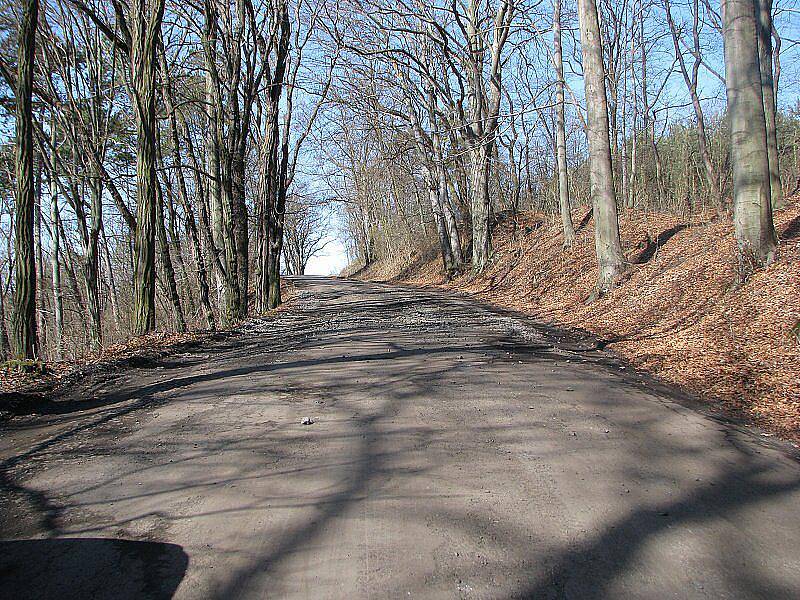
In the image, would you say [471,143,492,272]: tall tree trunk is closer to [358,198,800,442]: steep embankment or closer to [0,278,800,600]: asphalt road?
[358,198,800,442]: steep embankment

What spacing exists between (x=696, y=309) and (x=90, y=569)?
8764mm

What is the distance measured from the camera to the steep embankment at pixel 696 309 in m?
5.86

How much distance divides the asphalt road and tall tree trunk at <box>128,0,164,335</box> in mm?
4803

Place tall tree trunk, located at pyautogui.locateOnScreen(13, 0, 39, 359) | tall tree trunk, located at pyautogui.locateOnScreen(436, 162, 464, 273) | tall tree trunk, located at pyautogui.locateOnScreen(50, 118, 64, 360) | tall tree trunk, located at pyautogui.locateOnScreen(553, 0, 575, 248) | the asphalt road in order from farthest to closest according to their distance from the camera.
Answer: tall tree trunk, located at pyautogui.locateOnScreen(436, 162, 464, 273) < tall tree trunk, located at pyautogui.locateOnScreen(553, 0, 575, 248) < tall tree trunk, located at pyautogui.locateOnScreen(50, 118, 64, 360) < tall tree trunk, located at pyautogui.locateOnScreen(13, 0, 39, 359) < the asphalt road

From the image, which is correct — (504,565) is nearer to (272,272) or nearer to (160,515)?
(160,515)

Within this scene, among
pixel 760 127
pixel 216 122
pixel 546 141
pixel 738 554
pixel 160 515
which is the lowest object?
pixel 738 554

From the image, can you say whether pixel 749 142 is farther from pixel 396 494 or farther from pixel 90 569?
pixel 90 569

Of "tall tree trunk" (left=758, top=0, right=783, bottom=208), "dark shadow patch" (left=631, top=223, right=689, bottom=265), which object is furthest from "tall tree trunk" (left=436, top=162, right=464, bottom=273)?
"tall tree trunk" (left=758, top=0, right=783, bottom=208)

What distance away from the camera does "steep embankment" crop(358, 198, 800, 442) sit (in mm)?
5863

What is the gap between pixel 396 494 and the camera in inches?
138

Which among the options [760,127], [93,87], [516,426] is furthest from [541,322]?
[93,87]

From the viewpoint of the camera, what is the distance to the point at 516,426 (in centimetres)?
474

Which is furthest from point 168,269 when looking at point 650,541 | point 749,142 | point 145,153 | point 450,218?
point 450,218

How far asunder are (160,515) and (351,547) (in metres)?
1.21
